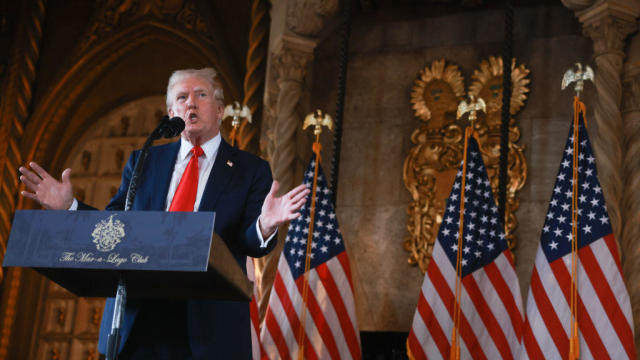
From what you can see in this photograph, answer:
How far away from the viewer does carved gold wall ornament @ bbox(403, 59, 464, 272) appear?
731 centimetres

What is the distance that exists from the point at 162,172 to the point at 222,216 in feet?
1.06

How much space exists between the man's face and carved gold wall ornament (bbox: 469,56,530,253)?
14.3 ft

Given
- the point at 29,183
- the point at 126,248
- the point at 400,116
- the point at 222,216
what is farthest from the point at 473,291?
the point at 126,248

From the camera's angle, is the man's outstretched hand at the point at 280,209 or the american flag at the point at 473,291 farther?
the american flag at the point at 473,291

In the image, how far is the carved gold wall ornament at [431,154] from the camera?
731 centimetres

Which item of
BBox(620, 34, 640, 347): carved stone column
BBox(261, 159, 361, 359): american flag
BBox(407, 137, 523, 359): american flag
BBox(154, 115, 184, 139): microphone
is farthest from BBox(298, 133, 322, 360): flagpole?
BBox(154, 115, 184, 139): microphone

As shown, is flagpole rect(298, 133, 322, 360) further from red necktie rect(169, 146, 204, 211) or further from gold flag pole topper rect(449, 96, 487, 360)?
red necktie rect(169, 146, 204, 211)

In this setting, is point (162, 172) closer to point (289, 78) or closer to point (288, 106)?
point (288, 106)

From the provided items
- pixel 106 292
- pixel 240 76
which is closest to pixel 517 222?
pixel 240 76

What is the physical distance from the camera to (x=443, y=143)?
24.5ft

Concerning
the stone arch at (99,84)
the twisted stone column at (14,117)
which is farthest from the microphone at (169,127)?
the twisted stone column at (14,117)

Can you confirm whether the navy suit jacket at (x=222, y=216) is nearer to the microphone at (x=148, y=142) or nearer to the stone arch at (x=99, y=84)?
the microphone at (x=148, y=142)

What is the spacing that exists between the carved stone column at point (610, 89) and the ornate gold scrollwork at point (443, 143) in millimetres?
874

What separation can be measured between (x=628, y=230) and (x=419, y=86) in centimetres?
249
